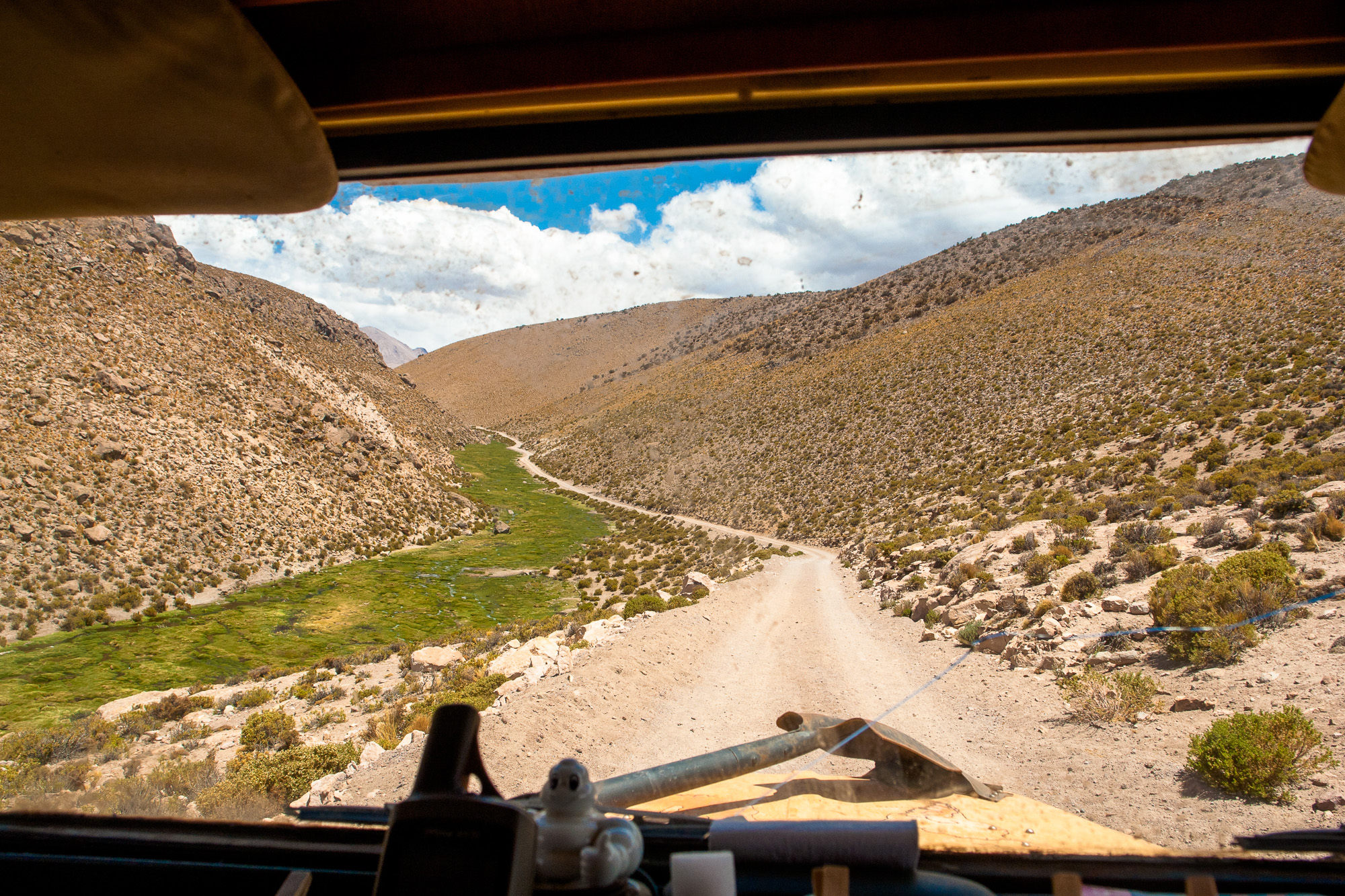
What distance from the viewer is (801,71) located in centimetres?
162

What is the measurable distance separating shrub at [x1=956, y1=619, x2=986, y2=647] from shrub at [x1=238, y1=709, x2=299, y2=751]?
8820 mm

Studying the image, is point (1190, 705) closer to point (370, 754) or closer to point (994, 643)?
point (994, 643)

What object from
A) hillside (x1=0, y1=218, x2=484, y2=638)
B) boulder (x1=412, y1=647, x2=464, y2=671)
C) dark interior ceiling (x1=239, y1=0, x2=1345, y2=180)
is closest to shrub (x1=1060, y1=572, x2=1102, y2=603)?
dark interior ceiling (x1=239, y1=0, x2=1345, y2=180)

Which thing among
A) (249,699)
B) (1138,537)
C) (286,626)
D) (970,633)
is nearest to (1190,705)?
(970,633)

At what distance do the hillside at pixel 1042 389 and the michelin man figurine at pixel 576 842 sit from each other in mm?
2576

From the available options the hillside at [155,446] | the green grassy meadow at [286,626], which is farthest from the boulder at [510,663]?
the hillside at [155,446]

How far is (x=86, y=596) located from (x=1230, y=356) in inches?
1498

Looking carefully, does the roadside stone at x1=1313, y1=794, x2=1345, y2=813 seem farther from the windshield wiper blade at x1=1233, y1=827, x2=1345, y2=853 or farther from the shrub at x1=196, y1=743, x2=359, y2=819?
the shrub at x1=196, y1=743, x2=359, y2=819

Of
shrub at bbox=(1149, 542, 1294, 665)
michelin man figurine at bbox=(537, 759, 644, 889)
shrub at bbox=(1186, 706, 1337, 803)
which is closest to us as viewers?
michelin man figurine at bbox=(537, 759, 644, 889)

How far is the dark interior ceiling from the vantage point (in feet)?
4.92

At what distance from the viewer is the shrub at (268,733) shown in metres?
7.93

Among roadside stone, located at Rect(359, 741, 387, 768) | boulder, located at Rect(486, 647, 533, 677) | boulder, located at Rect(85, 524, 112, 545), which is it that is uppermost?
boulder, located at Rect(85, 524, 112, 545)

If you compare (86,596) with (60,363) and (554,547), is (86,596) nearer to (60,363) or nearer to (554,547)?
(60,363)

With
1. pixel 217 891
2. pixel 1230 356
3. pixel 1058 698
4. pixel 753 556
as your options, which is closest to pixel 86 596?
pixel 753 556
